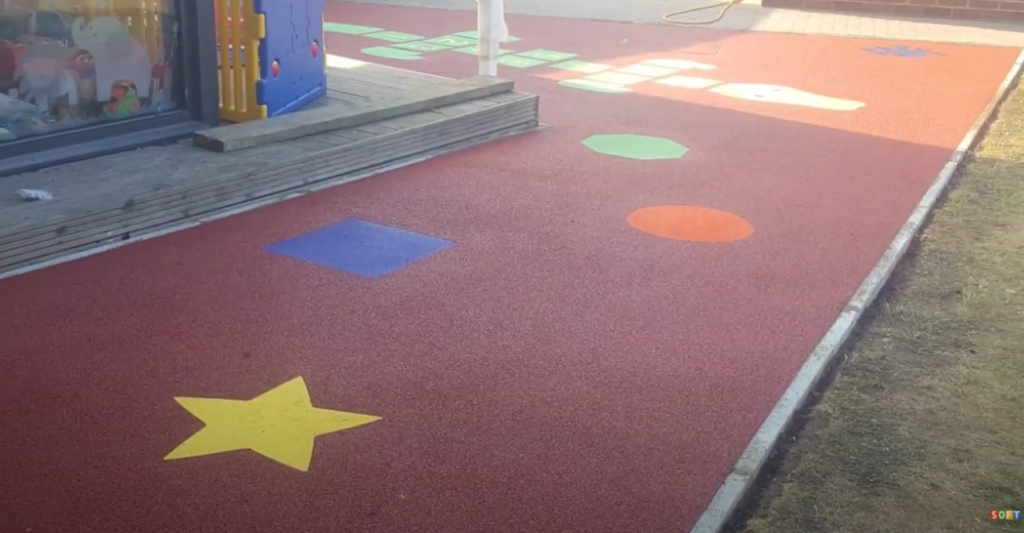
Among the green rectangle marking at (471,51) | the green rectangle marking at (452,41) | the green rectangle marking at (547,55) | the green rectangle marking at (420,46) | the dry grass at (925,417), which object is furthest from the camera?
the green rectangle marking at (452,41)

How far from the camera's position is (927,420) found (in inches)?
119

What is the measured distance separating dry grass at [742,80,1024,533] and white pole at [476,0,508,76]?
11.3 ft

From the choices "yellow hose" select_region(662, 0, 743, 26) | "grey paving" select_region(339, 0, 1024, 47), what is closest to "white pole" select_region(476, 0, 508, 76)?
"grey paving" select_region(339, 0, 1024, 47)

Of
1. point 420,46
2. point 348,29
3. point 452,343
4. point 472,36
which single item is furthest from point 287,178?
point 348,29

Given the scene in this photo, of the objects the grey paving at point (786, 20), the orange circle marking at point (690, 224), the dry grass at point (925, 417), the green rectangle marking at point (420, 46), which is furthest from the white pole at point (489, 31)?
the grey paving at point (786, 20)

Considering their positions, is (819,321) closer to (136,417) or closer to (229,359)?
(229,359)

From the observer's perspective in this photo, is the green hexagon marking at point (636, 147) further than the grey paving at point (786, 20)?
No

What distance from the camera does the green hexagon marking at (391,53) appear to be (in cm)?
968

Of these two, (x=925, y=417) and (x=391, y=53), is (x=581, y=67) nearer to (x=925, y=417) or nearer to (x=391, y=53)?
(x=391, y=53)

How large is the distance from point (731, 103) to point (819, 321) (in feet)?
14.4

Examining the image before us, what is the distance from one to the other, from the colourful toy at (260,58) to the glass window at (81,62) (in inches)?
15.8

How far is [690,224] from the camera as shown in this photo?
4.84 metres

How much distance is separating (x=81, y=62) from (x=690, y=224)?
3.10 metres

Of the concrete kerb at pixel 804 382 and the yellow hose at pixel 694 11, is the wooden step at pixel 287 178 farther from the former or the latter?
the yellow hose at pixel 694 11
